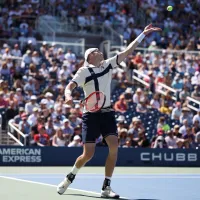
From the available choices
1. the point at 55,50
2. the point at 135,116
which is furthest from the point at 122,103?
the point at 55,50

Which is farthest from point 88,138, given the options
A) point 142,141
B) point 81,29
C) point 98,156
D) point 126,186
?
point 81,29

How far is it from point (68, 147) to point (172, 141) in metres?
3.75

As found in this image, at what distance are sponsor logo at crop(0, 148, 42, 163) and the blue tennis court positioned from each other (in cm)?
316

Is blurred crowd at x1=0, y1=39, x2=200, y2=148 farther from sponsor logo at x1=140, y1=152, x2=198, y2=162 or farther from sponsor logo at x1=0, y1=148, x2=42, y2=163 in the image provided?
sponsor logo at x1=0, y1=148, x2=42, y2=163

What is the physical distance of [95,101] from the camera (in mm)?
10547

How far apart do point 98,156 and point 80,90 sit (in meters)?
5.05

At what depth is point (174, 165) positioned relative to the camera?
2055cm

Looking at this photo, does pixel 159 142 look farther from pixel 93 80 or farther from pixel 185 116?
pixel 93 80

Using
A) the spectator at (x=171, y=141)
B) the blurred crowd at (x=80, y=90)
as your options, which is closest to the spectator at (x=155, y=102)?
the blurred crowd at (x=80, y=90)

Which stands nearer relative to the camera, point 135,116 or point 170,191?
point 170,191

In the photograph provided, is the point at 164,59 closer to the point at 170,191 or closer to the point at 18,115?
the point at 18,115

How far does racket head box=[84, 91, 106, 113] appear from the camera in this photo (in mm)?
10539

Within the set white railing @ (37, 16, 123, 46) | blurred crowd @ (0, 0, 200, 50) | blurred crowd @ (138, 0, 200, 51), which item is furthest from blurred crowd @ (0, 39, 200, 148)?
blurred crowd @ (138, 0, 200, 51)

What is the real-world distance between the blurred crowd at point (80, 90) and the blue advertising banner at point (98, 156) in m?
0.67
